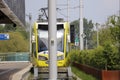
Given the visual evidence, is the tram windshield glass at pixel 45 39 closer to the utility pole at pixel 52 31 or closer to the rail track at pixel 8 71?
the rail track at pixel 8 71

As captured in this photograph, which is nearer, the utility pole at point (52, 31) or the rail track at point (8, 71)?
the utility pole at point (52, 31)

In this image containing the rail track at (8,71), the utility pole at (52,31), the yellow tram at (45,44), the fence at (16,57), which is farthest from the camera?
the fence at (16,57)

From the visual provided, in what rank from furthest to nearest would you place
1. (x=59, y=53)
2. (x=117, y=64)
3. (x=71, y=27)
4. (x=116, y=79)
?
1. (x=71, y=27)
2. (x=59, y=53)
3. (x=117, y=64)
4. (x=116, y=79)

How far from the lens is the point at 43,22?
2545 cm

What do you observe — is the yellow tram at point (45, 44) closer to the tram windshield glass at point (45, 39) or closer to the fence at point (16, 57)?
the tram windshield glass at point (45, 39)

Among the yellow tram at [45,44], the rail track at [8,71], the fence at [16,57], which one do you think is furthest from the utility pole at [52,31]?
the fence at [16,57]

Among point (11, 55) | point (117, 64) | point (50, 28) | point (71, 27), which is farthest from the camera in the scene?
point (11, 55)

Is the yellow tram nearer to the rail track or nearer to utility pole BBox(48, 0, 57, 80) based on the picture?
the rail track

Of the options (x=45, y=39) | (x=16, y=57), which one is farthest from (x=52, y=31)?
(x=16, y=57)

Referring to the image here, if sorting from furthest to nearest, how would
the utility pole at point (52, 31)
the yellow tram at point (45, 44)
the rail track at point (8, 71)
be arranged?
the rail track at point (8, 71) < the yellow tram at point (45, 44) < the utility pole at point (52, 31)

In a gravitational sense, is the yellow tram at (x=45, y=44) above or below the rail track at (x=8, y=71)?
above

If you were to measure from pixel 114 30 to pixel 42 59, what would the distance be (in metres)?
4.59

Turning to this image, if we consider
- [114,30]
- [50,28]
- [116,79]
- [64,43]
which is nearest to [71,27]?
[64,43]

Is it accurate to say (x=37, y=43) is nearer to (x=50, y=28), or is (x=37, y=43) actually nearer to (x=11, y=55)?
(x=50, y=28)
